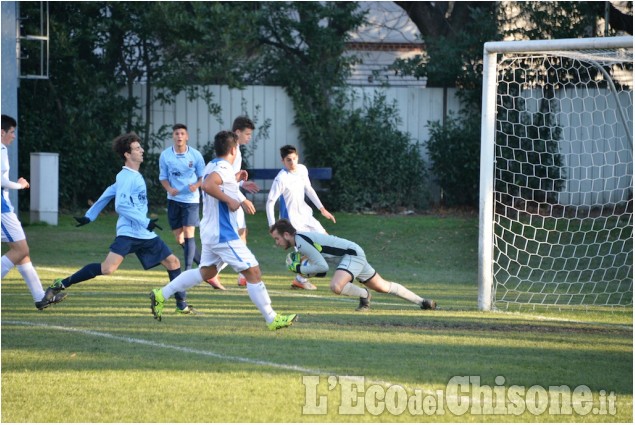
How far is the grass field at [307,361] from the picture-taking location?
597 cm

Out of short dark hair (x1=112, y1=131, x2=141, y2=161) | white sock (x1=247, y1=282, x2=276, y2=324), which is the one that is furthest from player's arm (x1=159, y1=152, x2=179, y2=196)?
white sock (x1=247, y1=282, x2=276, y2=324)

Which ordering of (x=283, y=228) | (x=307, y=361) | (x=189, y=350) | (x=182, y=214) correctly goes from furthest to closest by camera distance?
(x=182, y=214) < (x=283, y=228) < (x=189, y=350) < (x=307, y=361)

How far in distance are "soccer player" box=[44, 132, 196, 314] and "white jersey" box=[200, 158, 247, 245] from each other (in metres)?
1.02

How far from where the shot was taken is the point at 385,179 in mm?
20703

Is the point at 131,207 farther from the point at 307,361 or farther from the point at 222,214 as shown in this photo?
the point at 307,361

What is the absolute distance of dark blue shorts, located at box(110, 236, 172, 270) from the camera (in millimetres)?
9481

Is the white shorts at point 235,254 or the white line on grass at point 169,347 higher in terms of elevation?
the white shorts at point 235,254

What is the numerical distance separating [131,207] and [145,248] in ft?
1.42

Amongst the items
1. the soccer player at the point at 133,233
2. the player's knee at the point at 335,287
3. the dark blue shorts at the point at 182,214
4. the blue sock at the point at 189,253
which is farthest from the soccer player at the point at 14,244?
the player's knee at the point at 335,287

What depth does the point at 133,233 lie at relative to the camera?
9.49 metres

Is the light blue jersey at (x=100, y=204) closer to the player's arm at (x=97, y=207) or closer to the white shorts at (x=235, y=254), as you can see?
the player's arm at (x=97, y=207)

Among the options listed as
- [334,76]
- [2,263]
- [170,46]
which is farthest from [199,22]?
[2,263]

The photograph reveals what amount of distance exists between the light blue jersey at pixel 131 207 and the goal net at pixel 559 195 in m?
3.42

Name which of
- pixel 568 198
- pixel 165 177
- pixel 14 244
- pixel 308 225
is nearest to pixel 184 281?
pixel 14 244
